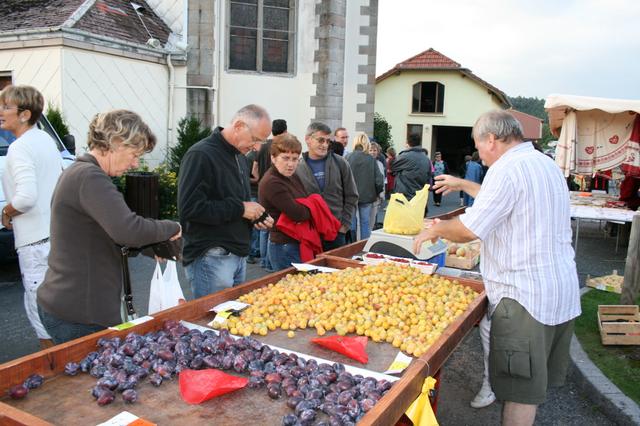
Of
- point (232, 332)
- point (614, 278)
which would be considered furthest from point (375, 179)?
point (232, 332)

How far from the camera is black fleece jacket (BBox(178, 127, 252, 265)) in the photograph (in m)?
3.37

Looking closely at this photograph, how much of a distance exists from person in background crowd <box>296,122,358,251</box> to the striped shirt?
2.50m

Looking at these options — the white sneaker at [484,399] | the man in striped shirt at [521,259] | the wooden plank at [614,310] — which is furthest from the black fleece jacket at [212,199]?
the wooden plank at [614,310]

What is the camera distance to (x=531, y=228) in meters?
2.85

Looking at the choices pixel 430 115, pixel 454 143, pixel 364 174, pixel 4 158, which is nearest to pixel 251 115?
pixel 4 158

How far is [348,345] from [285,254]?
2.40 m

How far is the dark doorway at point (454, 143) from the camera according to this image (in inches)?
1407

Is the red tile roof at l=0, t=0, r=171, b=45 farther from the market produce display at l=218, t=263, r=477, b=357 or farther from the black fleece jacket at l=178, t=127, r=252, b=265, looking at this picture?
the market produce display at l=218, t=263, r=477, b=357

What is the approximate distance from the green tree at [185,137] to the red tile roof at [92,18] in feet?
6.52

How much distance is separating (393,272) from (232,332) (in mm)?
1339

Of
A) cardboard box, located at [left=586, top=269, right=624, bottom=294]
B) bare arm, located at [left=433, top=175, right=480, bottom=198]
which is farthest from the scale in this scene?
cardboard box, located at [left=586, top=269, right=624, bottom=294]

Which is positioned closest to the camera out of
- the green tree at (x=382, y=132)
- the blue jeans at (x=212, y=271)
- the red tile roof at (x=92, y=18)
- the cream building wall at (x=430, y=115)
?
the blue jeans at (x=212, y=271)

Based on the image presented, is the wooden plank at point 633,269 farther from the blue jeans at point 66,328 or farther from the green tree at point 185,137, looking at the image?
the green tree at point 185,137

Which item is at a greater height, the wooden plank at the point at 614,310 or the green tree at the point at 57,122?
the green tree at the point at 57,122
